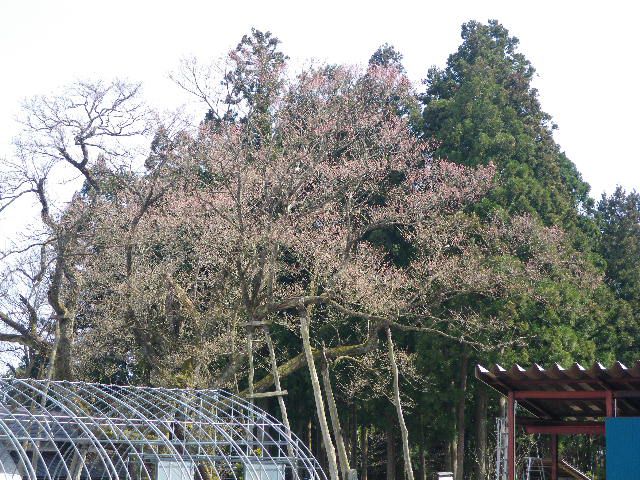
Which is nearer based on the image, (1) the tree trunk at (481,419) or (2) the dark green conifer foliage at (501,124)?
(1) the tree trunk at (481,419)

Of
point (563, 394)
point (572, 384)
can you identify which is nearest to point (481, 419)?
point (563, 394)

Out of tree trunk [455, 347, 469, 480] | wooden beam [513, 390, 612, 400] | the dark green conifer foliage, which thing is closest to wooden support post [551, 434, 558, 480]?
wooden beam [513, 390, 612, 400]

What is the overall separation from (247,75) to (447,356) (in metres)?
7.95

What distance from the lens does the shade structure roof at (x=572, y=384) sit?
1108 centimetres

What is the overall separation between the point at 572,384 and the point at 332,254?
608 cm

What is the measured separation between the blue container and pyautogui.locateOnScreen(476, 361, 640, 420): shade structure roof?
0.51 m

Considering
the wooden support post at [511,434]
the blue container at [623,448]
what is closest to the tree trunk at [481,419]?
the wooden support post at [511,434]

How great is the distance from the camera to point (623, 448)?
11.1 metres

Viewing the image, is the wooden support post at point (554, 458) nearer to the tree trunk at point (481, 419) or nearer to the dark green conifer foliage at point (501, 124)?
the tree trunk at point (481, 419)

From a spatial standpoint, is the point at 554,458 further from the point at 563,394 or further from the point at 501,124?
the point at 501,124

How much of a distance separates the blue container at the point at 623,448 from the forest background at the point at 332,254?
606 cm

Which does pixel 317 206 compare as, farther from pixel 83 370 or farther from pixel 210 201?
pixel 83 370

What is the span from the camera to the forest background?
53.6 feet

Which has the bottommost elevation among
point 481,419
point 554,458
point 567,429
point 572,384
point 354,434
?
point 554,458
